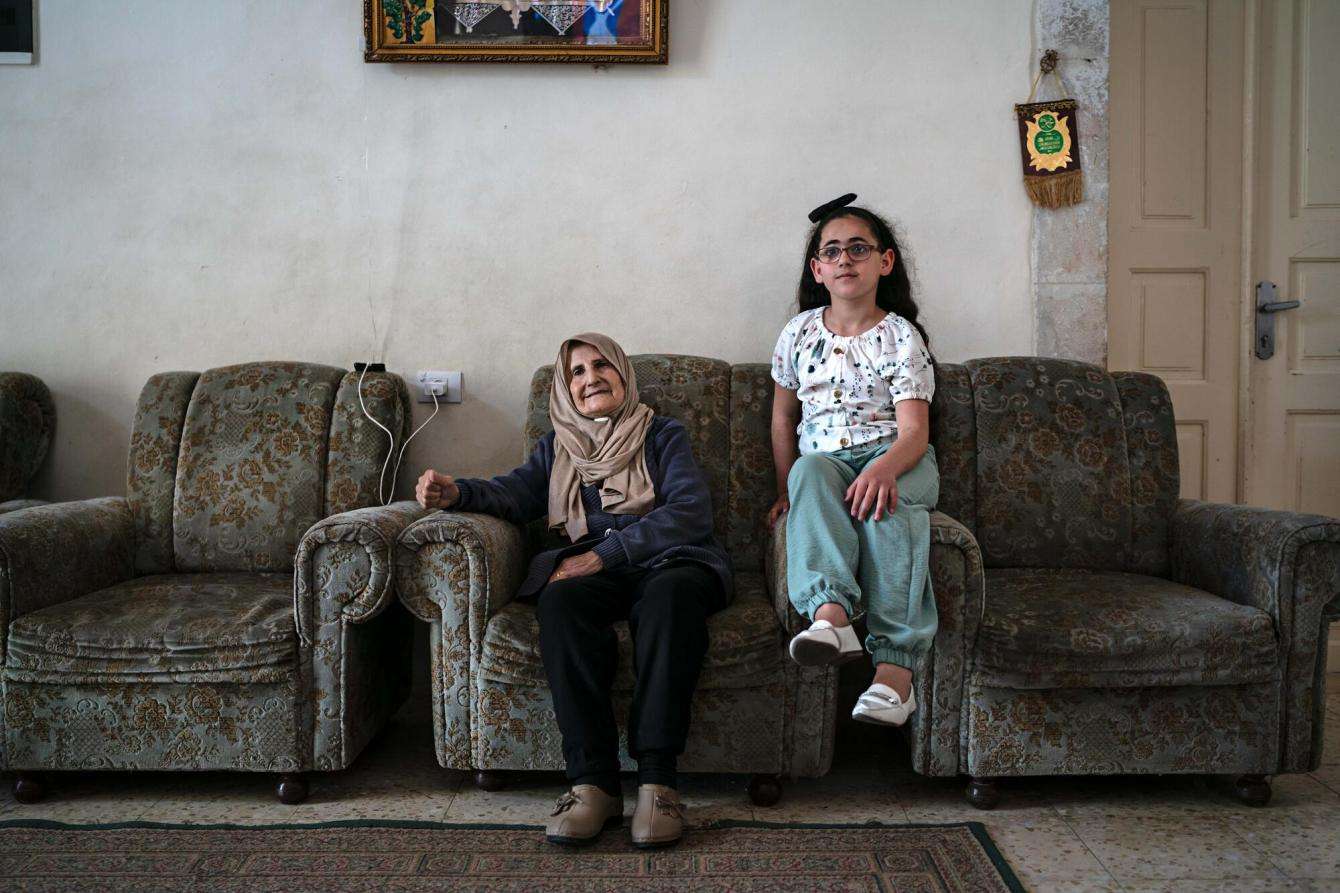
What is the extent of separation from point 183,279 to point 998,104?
8.18 feet

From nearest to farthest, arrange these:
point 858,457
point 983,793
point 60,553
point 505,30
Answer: point 983,793 → point 60,553 → point 858,457 → point 505,30

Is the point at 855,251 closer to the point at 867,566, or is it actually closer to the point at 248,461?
the point at 867,566

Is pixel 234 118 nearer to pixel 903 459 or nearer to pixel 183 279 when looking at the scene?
pixel 183 279

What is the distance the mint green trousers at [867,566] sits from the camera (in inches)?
72.9

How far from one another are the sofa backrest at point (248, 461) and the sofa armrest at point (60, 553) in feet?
0.25

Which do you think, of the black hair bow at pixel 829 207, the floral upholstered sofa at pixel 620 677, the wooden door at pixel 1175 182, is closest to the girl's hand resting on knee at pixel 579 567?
the floral upholstered sofa at pixel 620 677

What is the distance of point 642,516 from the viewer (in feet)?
7.20

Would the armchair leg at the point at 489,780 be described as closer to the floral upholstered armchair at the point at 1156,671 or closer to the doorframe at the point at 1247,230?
the floral upholstered armchair at the point at 1156,671

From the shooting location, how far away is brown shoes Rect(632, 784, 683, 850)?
176 cm

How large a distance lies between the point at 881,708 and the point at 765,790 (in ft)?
1.24

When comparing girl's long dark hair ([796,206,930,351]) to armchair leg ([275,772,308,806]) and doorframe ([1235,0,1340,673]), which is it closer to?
doorframe ([1235,0,1340,673])

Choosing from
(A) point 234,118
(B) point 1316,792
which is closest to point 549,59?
(A) point 234,118

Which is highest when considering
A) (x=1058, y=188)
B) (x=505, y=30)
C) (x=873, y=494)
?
(x=505, y=30)

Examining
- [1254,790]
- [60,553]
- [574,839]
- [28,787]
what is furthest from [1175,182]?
[28,787]
